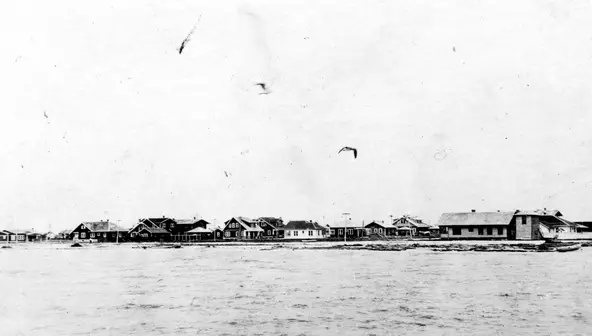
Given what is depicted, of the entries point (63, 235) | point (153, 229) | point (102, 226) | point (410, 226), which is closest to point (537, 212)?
point (410, 226)

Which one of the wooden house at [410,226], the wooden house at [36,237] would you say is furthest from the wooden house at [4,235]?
the wooden house at [410,226]

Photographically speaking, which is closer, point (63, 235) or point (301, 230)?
point (301, 230)

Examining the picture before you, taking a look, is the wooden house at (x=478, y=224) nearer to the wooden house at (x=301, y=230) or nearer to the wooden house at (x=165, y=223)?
the wooden house at (x=301, y=230)

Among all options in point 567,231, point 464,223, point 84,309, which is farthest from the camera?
point 464,223

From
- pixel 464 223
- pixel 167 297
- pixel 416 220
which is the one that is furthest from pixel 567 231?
pixel 167 297

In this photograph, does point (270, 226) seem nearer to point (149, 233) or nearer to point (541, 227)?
point (149, 233)

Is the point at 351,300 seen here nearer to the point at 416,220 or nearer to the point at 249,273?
the point at 249,273
